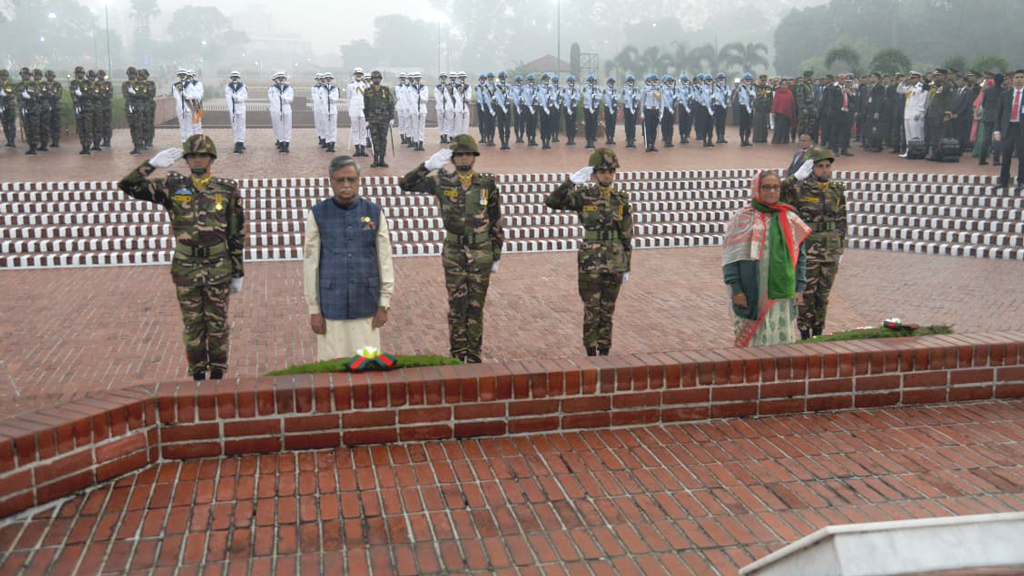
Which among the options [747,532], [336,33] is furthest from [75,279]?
[336,33]

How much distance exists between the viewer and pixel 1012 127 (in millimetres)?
14305

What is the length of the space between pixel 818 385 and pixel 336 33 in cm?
14763

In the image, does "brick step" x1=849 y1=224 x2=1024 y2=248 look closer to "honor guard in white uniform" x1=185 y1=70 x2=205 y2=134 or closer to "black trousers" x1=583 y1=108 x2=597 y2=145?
"black trousers" x1=583 y1=108 x2=597 y2=145

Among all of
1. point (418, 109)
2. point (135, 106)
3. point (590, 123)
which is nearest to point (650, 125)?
point (590, 123)

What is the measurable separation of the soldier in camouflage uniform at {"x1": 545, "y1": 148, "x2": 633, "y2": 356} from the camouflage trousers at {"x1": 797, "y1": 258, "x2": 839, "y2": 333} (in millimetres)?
1693

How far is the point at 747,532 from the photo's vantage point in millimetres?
3574

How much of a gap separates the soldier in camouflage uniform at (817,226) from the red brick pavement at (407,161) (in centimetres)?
972

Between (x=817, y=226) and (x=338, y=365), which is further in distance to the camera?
(x=817, y=226)

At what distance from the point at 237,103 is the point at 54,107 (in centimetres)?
454

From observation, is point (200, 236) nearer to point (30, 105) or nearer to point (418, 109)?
point (418, 109)

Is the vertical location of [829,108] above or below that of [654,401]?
above

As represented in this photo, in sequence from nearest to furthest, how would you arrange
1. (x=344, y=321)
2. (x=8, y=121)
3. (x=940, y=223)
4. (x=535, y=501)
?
1. (x=535, y=501)
2. (x=344, y=321)
3. (x=940, y=223)
4. (x=8, y=121)

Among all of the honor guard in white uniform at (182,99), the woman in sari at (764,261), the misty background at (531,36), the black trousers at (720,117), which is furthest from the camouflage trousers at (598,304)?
the misty background at (531,36)

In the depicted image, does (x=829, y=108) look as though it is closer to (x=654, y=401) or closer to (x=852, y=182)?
(x=852, y=182)
